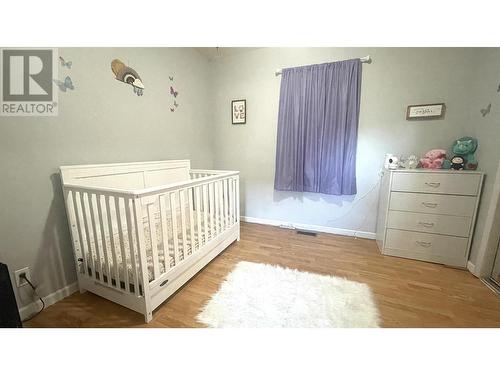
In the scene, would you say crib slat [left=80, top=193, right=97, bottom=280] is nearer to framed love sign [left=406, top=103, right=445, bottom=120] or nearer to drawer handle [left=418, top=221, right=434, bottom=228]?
drawer handle [left=418, top=221, right=434, bottom=228]

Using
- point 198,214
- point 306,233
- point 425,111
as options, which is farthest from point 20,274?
point 425,111

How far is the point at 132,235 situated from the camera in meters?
1.06

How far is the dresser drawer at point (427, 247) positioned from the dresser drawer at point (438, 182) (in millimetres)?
436

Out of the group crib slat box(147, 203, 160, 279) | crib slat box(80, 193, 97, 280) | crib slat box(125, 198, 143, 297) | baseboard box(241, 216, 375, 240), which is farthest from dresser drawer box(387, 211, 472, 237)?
crib slat box(80, 193, 97, 280)

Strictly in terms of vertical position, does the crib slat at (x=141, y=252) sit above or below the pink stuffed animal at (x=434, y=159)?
below

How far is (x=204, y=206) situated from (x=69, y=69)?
1.39 m

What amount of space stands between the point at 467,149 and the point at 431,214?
26.6 inches

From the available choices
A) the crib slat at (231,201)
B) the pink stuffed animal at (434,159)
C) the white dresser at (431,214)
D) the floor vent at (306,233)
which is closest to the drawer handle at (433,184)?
the white dresser at (431,214)

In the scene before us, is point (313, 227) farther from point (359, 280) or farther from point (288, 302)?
point (288, 302)

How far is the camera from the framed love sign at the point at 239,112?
2701mm

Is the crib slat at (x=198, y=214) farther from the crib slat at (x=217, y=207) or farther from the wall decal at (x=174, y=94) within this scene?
the wall decal at (x=174, y=94)

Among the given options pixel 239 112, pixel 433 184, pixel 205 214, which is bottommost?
pixel 205 214

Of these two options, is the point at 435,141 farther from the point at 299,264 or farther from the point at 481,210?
the point at 299,264
